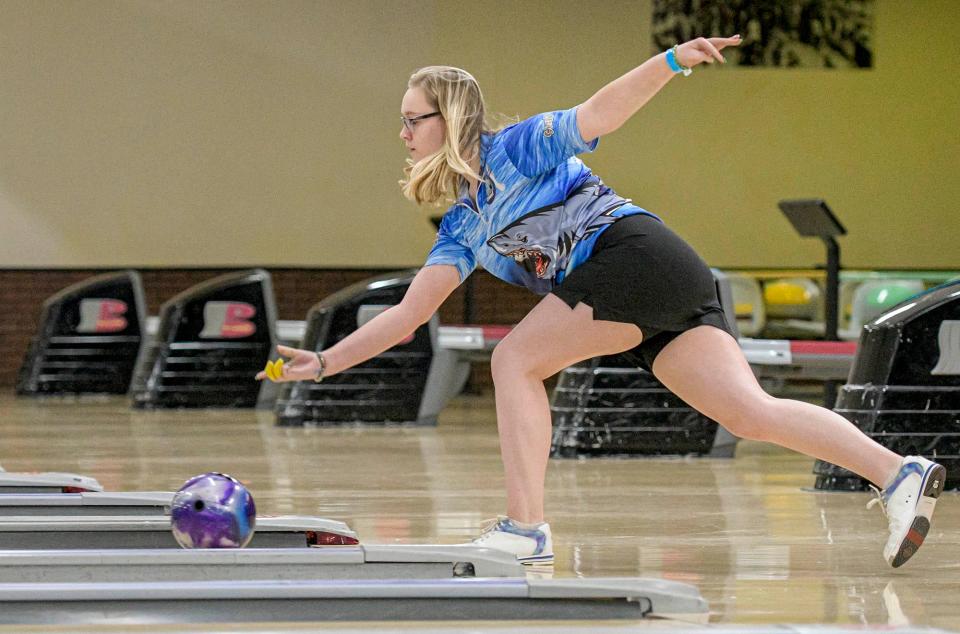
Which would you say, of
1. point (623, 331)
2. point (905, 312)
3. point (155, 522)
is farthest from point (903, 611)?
point (905, 312)

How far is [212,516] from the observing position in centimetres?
287

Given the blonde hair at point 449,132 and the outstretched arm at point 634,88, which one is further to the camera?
the blonde hair at point 449,132

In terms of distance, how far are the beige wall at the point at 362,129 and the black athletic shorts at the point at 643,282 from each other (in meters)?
9.29

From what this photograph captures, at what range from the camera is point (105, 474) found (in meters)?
5.54

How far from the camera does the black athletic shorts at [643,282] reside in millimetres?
3080

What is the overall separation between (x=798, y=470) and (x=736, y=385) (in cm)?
285

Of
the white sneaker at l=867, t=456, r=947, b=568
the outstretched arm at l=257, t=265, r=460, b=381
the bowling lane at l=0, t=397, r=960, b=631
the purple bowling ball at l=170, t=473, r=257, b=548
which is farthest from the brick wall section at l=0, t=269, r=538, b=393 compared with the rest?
the purple bowling ball at l=170, t=473, r=257, b=548

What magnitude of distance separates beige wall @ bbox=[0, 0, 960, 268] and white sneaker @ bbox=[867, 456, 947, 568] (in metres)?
9.41

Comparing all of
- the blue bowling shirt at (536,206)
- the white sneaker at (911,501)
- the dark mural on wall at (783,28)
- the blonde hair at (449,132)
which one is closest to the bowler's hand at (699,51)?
the blue bowling shirt at (536,206)

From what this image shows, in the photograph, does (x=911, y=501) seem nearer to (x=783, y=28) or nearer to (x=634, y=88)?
(x=634, y=88)

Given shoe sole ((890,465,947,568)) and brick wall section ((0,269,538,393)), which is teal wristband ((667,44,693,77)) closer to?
shoe sole ((890,465,947,568))

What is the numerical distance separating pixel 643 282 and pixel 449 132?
49 centimetres

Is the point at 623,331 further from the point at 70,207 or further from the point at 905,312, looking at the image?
the point at 70,207

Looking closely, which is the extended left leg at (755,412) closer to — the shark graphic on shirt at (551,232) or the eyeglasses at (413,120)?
the shark graphic on shirt at (551,232)
